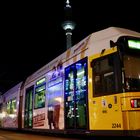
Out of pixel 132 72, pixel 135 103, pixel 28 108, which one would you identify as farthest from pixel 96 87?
pixel 28 108

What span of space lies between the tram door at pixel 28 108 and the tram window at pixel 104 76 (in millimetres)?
6952

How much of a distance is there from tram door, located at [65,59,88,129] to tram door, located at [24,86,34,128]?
4928 millimetres

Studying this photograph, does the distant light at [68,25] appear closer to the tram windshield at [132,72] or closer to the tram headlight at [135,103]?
the tram windshield at [132,72]

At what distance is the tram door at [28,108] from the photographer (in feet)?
52.9

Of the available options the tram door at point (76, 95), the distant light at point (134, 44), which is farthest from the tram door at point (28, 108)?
the distant light at point (134, 44)

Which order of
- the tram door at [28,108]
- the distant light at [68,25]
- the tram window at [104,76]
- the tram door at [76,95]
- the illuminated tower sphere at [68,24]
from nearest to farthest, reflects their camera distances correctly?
the tram window at [104,76] → the tram door at [76,95] → the tram door at [28,108] → the illuminated tower sphere at [68,24] → the distant light at [68,25]

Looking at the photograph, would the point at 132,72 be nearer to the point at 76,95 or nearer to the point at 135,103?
the point at 135,103

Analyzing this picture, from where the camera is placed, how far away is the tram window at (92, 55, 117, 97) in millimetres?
9031

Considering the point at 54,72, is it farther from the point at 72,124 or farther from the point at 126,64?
the point at 126,64

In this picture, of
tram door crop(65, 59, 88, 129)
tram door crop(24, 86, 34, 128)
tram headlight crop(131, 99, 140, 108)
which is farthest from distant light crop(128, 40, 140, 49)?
tram door crop(24, 86, 34, 128)

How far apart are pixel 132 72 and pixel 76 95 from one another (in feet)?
8.59

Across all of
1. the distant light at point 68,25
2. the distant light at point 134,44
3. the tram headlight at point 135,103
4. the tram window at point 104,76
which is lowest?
the tram headlight at point 135,103

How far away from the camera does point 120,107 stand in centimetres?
855

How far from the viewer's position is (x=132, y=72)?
882cm
